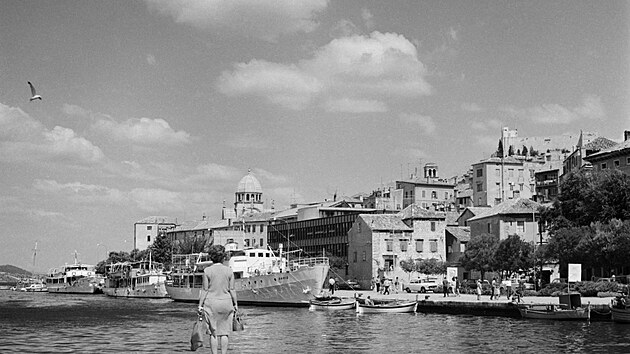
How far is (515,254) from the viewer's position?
78.3 meters

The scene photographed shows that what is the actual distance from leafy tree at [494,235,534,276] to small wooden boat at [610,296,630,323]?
32.9 metres

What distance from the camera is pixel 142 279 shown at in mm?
124188

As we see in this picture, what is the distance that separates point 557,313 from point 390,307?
14.1m

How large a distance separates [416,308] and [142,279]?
7321 cm

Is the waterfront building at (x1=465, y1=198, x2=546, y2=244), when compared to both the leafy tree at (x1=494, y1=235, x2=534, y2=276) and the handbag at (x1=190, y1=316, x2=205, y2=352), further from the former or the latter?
the handbag at (x1=190, y1=316, x2=205, y2=352)

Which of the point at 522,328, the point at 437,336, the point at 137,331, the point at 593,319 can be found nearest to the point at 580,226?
the point at 593,319

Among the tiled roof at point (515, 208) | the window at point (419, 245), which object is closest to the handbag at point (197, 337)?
the tiled roof at point (515, 208)

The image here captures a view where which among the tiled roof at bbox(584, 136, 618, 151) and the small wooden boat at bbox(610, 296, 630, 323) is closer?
the small wooden boat at bbox(610, 296, 630, 323)

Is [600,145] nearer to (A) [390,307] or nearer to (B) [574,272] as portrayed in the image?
(B) [574,272]

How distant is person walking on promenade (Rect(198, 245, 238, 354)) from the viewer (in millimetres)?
17094

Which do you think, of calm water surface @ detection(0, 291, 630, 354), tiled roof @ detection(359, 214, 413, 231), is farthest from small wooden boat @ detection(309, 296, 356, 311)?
tiled roof @ detection(359, 214, 413, 231)

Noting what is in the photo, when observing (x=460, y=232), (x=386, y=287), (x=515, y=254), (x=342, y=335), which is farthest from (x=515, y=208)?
(x=342, y=335)

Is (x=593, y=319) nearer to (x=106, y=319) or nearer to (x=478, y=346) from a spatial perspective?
(x=478, y=346)

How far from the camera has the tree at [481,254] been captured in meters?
82.2
